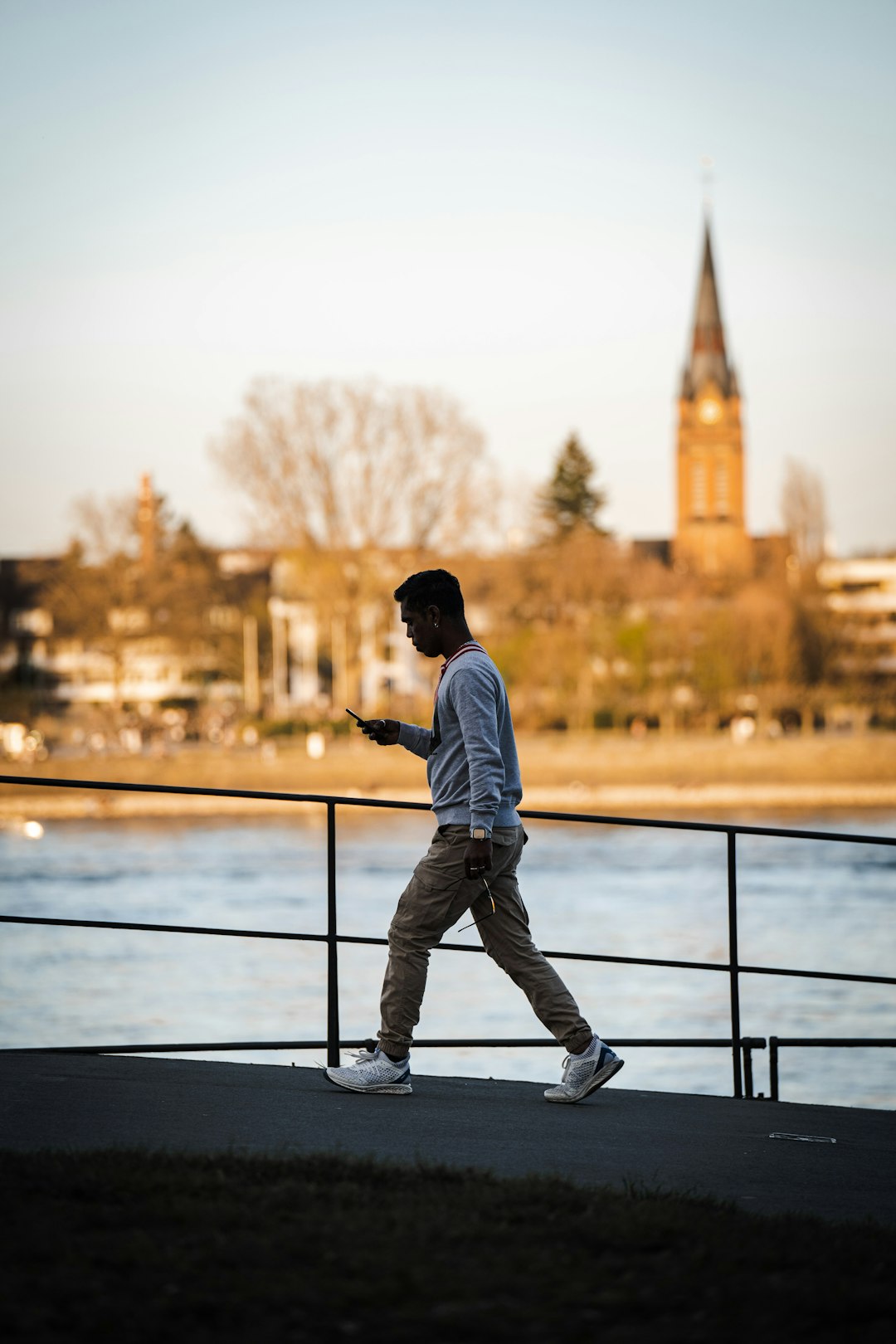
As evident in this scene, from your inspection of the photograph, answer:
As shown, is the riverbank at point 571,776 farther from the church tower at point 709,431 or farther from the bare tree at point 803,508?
the church tower at point 709,431

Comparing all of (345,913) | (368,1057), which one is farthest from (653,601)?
(368,1057)

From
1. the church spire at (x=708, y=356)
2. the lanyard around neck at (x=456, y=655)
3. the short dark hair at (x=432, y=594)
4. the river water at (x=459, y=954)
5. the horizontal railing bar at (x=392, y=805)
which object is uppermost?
the church spire at (x=708, y=356)

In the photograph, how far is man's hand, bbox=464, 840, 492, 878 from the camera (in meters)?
5.16

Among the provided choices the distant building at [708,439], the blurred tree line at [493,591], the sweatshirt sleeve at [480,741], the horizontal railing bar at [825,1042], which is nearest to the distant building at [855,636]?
the blurred tree line at [493,591]

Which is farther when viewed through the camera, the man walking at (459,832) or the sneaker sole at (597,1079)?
the sneaker sole at (597,1079)

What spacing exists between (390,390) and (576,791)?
17.3m

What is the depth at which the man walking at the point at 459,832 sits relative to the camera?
5.32 m

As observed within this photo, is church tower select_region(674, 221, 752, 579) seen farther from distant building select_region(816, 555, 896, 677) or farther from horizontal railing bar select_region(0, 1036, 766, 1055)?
horizontal railing bar select_region(0, 1036, 766, 1055)

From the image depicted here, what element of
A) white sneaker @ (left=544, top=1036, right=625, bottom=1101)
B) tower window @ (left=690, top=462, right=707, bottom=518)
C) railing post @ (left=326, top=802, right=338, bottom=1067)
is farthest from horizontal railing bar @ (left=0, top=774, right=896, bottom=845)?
tower window @ (left=690, top=462, right=707, bottom=518)

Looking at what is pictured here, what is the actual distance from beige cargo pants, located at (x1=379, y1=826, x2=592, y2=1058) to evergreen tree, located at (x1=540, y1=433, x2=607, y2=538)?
102295 mm

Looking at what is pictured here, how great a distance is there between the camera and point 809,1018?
24.4m

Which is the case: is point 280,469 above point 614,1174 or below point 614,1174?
above

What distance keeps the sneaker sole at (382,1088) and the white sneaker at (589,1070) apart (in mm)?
549

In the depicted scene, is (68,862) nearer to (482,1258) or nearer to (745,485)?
(482,1258)
